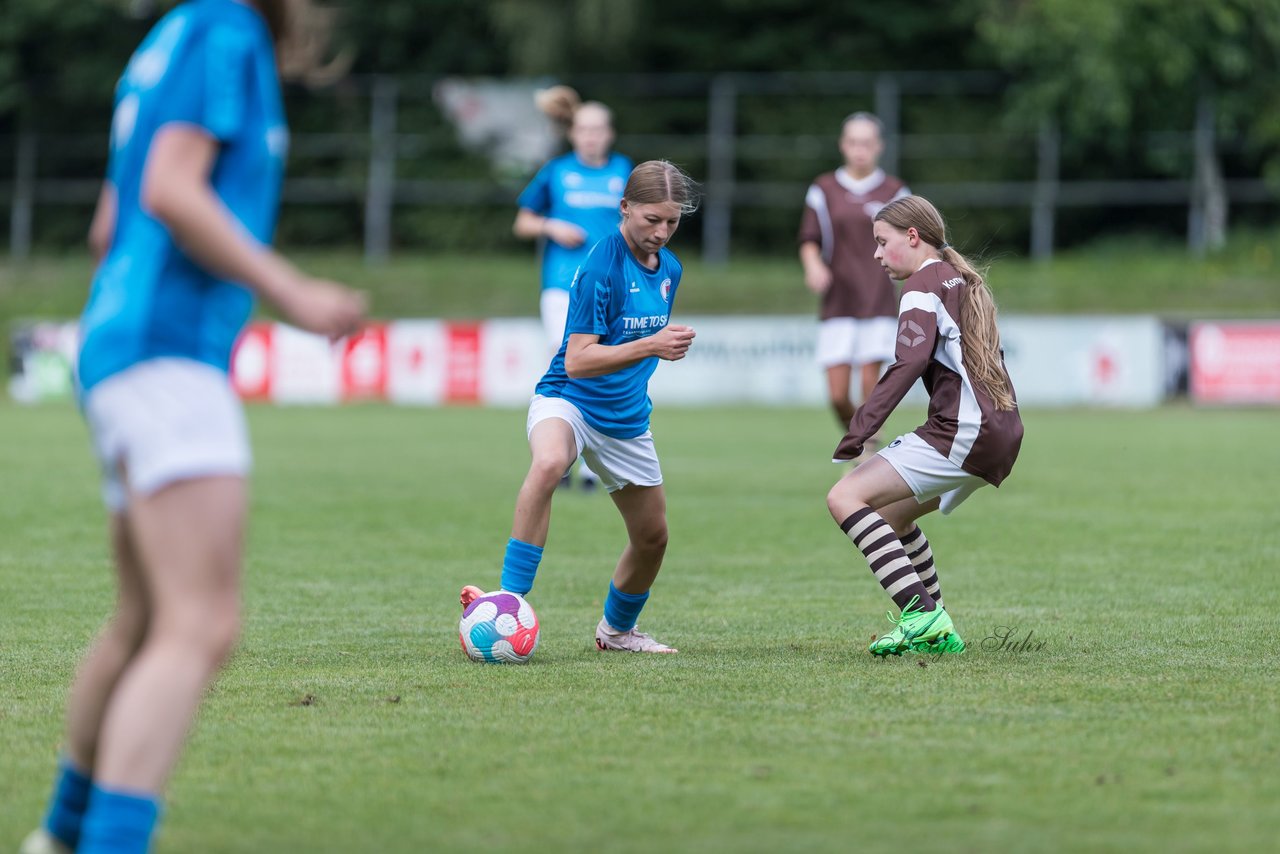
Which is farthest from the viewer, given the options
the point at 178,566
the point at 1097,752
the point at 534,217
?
the point at 534,217

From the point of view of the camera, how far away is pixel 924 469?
6387 millimetres

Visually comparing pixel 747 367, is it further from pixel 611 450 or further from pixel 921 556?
pixel 611 450

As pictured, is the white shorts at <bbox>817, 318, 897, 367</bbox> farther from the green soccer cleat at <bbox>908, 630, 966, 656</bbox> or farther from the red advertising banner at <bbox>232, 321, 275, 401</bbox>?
the red advertising banner at <bbox>232, 321, 275, 401</bbox>

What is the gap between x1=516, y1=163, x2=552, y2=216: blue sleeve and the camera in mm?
11820

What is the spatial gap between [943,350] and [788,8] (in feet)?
105

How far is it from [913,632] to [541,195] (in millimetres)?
6281

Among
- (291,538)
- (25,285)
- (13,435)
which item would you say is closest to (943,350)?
(291,538)

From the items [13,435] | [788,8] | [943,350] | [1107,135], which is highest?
[788,8]

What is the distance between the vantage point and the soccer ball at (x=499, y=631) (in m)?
6.14

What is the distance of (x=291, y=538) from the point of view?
9.98 meters

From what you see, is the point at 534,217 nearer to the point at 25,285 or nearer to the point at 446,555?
the point at 446,555

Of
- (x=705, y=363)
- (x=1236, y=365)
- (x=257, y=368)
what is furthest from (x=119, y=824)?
(x=257, y=368)

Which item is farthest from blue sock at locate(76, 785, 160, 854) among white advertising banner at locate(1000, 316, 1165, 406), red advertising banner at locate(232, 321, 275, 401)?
red advertising banner at locate(232, 321, 275, 401)

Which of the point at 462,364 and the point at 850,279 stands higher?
the point at 850,279
